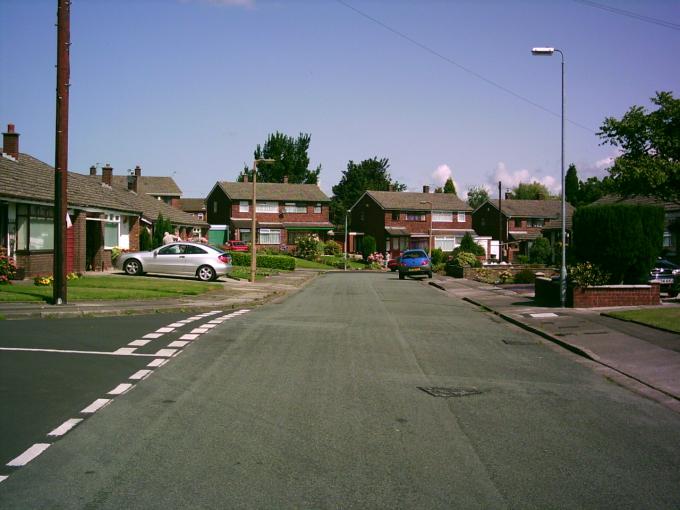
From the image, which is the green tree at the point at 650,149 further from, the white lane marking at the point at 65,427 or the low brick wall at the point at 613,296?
the white lane marking at the point at 65,427

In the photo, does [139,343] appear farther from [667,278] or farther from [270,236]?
[270,236]

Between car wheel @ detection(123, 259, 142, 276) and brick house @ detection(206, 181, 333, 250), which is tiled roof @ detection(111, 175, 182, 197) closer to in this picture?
brick house @ detection(206, 181, 333, 250)

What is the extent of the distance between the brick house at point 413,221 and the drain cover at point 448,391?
67.6 m

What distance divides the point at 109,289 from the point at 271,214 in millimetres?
54560

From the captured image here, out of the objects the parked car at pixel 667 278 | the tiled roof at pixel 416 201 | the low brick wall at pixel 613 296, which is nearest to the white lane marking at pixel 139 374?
the low brick wall at pixel 613 296

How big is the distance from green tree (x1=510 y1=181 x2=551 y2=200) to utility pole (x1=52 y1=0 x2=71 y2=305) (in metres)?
114

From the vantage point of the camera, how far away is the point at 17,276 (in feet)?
79.2

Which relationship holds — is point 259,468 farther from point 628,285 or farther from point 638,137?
point 638,137

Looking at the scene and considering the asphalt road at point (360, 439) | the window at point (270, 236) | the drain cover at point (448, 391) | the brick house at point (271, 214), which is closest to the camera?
the asphalt road at point (360, 439)

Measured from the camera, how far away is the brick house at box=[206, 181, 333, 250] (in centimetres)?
7494

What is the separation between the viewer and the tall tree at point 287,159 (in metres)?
107

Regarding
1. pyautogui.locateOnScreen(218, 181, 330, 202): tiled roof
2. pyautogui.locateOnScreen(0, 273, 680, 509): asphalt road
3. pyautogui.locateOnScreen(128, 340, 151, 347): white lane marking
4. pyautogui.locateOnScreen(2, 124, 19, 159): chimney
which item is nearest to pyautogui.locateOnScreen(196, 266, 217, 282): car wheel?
pyautogui.locateOnScreen(2, 124, 19, 159): chimney

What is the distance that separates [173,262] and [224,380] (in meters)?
20.7

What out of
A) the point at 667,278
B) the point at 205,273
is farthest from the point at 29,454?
the point at 205,273
